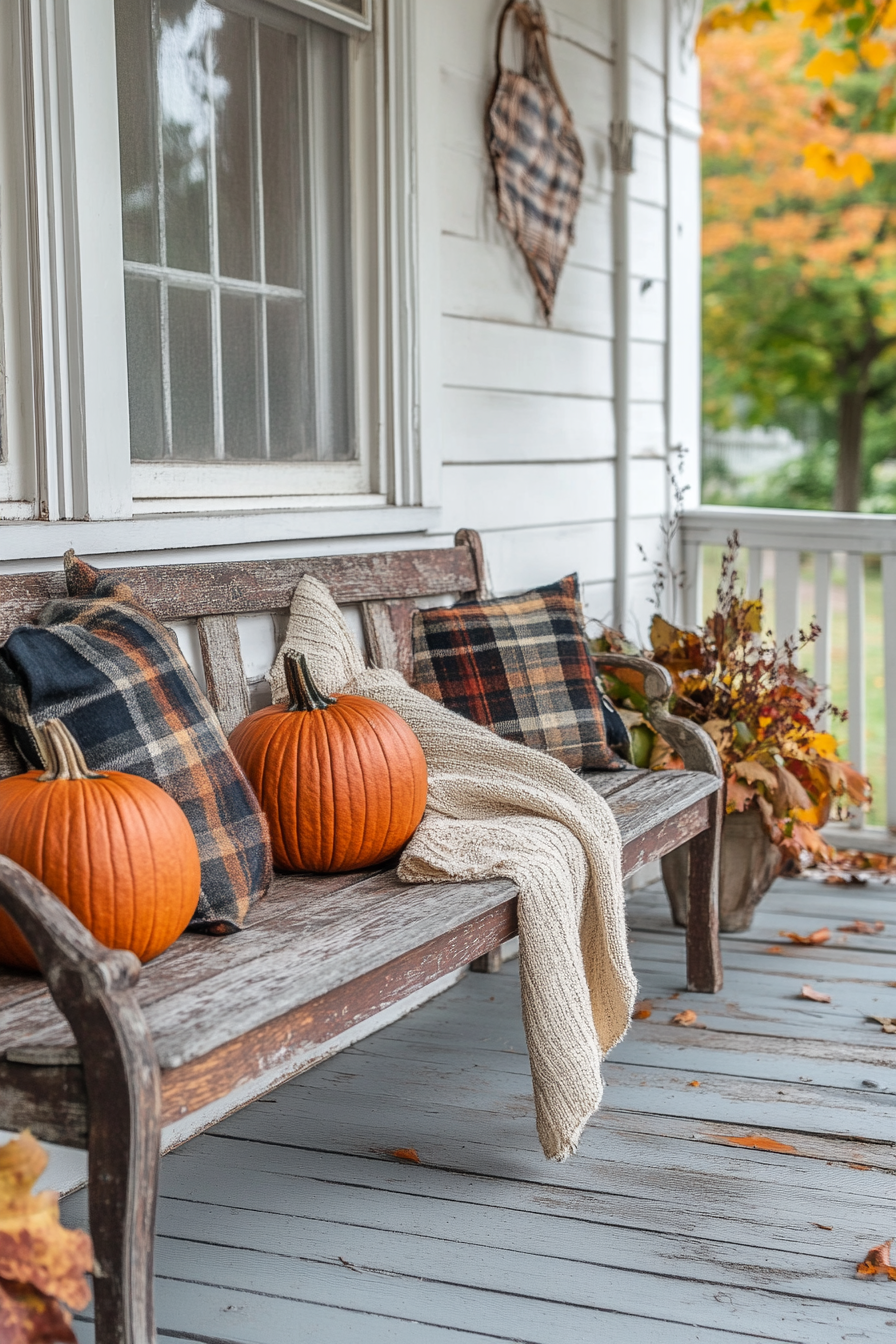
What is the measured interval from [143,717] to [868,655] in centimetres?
859

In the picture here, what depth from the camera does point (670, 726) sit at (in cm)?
291

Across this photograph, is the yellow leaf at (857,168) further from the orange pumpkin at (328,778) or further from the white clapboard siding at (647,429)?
the orange pumpkin at (328,778)

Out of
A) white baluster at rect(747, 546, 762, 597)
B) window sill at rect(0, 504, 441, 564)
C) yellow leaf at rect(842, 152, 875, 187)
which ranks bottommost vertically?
white baluster at rect(747, 546, 762, 597)

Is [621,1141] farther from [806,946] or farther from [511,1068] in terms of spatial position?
[806,946]

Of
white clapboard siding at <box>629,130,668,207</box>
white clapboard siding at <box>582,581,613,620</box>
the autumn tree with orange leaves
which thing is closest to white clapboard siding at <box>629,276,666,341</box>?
white clapboard siding at <box>629,130,668,207</box>

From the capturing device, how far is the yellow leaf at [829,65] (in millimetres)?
4367

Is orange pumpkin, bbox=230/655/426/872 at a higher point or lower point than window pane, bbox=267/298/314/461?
lower

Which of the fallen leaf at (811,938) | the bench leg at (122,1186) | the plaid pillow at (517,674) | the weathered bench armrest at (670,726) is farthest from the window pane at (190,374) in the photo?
the fallen leaf at (811,938)

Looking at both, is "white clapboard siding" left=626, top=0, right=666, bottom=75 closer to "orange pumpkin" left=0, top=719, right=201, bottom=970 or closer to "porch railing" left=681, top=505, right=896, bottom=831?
"porch railing" left=681, top=505, right=896, bottom=831

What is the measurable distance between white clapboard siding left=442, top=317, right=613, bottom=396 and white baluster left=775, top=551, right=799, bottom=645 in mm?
843

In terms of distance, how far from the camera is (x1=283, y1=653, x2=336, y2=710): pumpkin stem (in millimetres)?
2061

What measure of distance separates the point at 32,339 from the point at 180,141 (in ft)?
1.73

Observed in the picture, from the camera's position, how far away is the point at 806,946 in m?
3.24

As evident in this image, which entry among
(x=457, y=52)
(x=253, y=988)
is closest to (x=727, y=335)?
(x=457, y=52)
